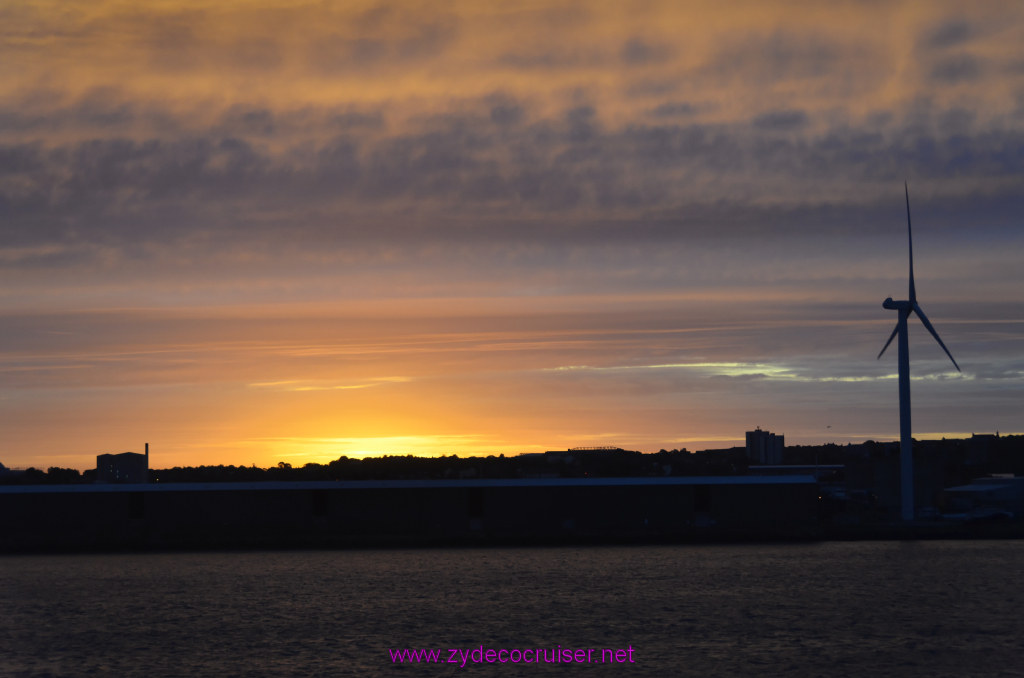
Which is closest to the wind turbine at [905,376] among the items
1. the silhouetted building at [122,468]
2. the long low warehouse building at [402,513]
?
the long low warehouse building at [402,513]

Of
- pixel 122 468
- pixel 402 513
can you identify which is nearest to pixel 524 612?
pixel 402 513

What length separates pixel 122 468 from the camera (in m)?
121

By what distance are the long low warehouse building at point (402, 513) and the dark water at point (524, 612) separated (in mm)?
5905

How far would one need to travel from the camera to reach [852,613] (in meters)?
59.3

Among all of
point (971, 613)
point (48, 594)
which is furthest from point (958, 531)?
point (48, 594)

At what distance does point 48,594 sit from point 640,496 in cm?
4903

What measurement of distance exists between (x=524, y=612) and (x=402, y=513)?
40729mm

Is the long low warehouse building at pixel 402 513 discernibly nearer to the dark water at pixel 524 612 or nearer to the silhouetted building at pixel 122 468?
the dark water at pixel 524 612

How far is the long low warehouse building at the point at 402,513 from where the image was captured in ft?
322

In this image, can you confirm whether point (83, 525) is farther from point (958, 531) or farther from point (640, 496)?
point (958, 531)

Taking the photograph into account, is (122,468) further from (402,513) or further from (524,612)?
(524,612)

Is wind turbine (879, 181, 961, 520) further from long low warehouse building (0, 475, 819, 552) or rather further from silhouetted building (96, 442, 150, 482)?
silhouetted building (96, 442, 150, 482)

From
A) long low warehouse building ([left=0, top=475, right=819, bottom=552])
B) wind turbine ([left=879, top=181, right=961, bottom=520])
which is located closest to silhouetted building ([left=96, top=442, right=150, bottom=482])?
long low warehouse building ([left=0, top=475, right=819, bottom=552])

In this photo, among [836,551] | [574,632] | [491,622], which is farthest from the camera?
[836,551]
